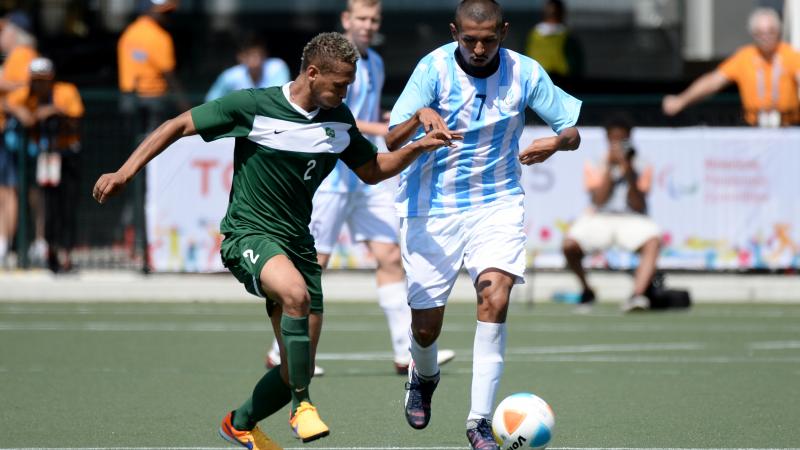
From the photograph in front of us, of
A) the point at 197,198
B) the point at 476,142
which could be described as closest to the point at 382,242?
the point at 476,142

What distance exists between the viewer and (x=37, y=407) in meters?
9.23

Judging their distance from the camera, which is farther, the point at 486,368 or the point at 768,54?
the point at 768,54

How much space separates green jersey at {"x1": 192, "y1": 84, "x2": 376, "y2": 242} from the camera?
7.69 meters

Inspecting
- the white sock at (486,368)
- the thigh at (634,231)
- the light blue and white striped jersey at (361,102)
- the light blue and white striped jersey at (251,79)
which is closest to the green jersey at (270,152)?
the white sock at (486,368)

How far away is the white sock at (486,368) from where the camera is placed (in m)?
7.74

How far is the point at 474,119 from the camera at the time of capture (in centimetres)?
815

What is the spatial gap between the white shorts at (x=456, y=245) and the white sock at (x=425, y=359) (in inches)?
9.3

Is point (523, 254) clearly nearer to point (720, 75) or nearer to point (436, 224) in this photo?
point (436, 224)

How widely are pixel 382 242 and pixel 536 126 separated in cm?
581

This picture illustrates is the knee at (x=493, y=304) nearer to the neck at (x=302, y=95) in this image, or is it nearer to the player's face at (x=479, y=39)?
the player's face at (x=479, y=39)

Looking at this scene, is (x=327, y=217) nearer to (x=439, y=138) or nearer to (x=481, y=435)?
(x=439, y=138)

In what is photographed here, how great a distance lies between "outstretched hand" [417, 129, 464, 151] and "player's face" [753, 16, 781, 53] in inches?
360

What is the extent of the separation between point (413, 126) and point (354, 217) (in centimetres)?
310

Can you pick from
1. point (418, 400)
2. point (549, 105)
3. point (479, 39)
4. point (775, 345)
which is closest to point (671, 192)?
point (775, 345)
